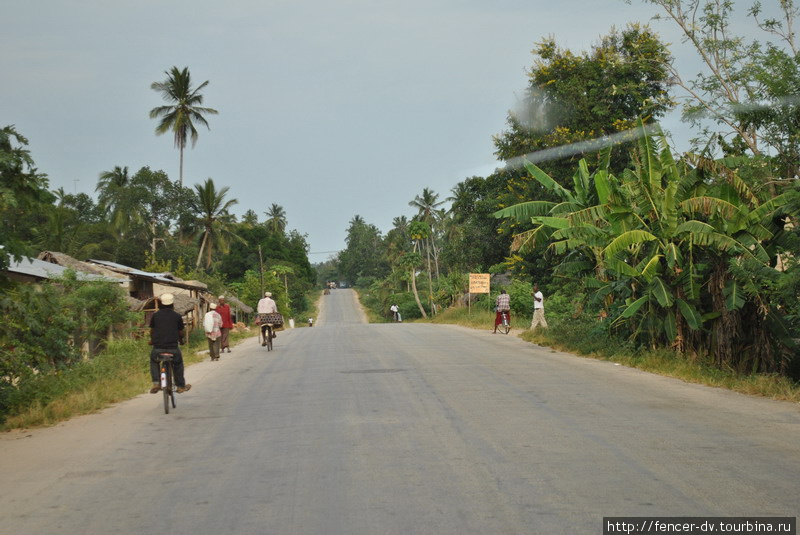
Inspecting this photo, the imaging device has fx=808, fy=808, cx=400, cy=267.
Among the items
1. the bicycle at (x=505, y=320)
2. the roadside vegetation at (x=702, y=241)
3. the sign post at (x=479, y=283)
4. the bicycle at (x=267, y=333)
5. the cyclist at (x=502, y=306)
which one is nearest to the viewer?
the roadside vegetation at (x=702, y=241)

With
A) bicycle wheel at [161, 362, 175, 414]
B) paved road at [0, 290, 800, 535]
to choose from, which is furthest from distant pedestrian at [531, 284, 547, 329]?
bicycle wheel at [161, 362, 175, 414]

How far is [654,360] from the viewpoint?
17.4 metres

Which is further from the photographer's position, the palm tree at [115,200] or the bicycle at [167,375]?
the palm tree at [115,200]

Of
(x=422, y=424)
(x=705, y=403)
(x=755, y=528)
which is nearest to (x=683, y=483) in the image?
(x=755, y=528)

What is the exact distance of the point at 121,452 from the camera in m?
8.77

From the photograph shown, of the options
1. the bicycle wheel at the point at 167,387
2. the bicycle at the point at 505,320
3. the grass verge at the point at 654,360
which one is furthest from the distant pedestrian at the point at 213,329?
the bicycle at the point at 505,320

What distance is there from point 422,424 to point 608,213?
10.8 m

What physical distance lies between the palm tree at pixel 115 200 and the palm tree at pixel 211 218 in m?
5.59

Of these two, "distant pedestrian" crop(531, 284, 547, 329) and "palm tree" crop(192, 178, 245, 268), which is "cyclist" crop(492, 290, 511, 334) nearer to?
"distant pedestrian" crop(531, 284, 547, 329)

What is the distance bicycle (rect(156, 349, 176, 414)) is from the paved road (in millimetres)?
291

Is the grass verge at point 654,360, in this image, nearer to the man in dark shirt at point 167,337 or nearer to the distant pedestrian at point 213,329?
the man in dark shirt at point 167,337

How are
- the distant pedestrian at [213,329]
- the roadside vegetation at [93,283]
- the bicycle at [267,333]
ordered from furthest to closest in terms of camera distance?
the bicycle at [267,333]
the distant pedestrian at [213,329]
the roadside vegetation at [93,283]

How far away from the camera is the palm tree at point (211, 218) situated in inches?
2483

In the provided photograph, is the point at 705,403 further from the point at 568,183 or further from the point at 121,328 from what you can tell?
the point at 568,183
